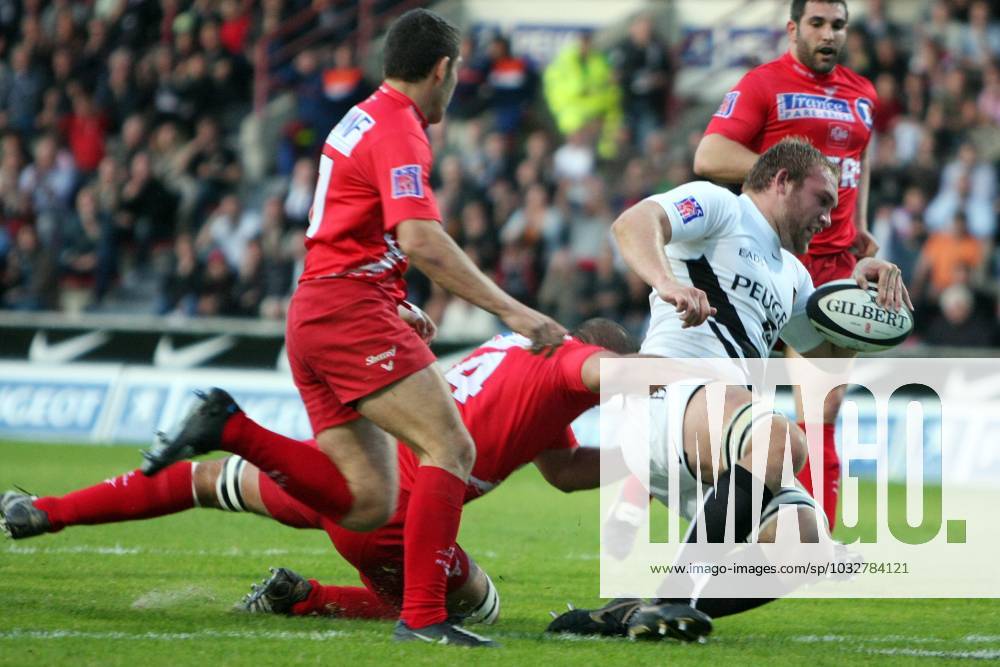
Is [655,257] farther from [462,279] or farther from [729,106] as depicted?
[729,106]

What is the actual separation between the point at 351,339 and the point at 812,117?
127 inches

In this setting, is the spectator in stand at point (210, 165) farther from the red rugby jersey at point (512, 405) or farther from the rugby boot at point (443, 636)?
the rugby boot at point (443, 636)

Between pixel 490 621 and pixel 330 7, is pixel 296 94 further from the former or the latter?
pixel 490 621

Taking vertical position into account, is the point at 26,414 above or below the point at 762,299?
below

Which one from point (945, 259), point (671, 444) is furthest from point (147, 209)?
point (671, 444)

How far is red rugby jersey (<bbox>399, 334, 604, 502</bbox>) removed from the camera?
19.8 ft

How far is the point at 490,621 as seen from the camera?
244 inches

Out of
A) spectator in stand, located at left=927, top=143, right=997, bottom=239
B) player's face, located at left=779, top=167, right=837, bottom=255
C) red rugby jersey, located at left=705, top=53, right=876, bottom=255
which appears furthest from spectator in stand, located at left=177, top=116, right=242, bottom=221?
player's face, located at left=779, top=167, right=837, bottom=255

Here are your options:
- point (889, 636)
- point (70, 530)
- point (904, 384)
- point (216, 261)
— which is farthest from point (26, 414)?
point (889, 636)

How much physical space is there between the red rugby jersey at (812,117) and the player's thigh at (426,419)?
9.13ft

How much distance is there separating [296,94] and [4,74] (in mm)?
4123

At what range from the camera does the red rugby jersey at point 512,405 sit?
19.8ft

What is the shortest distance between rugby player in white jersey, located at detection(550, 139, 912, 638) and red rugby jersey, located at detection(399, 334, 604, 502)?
1.30 ft

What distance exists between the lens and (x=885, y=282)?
269 inches
